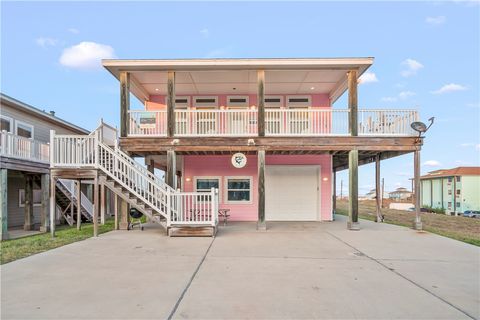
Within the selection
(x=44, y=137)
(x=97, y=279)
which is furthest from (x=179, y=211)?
(x=44, y=137)

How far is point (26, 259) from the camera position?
625 cm

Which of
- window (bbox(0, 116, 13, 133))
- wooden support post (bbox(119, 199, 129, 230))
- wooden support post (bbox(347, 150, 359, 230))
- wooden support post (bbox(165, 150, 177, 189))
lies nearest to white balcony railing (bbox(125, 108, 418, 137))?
wooden support post (bbox(165, 150, 177, 189))

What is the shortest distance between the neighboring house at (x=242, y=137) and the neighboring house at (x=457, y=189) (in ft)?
100

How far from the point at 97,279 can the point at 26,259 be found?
2.61 meters

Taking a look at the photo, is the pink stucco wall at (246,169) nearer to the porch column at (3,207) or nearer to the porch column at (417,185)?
the porch column at (417,185)

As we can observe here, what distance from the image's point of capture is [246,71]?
11062 mm

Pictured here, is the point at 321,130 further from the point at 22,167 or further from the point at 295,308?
the point at 22,167

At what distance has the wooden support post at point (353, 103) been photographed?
10.5 metres

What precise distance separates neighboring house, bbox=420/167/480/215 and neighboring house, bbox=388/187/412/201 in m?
25.7

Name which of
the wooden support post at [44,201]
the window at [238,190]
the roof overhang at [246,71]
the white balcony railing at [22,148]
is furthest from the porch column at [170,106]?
the wooden support post at [44,201]

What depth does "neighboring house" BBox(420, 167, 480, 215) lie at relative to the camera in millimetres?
35781

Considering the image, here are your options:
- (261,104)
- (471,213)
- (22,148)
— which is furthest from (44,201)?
(471,213)

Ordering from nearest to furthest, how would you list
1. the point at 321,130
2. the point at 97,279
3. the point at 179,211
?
the point at 97,279 < the point at 179,211 < the point at 321,130

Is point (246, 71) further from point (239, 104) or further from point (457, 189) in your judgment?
point (457, 189)
